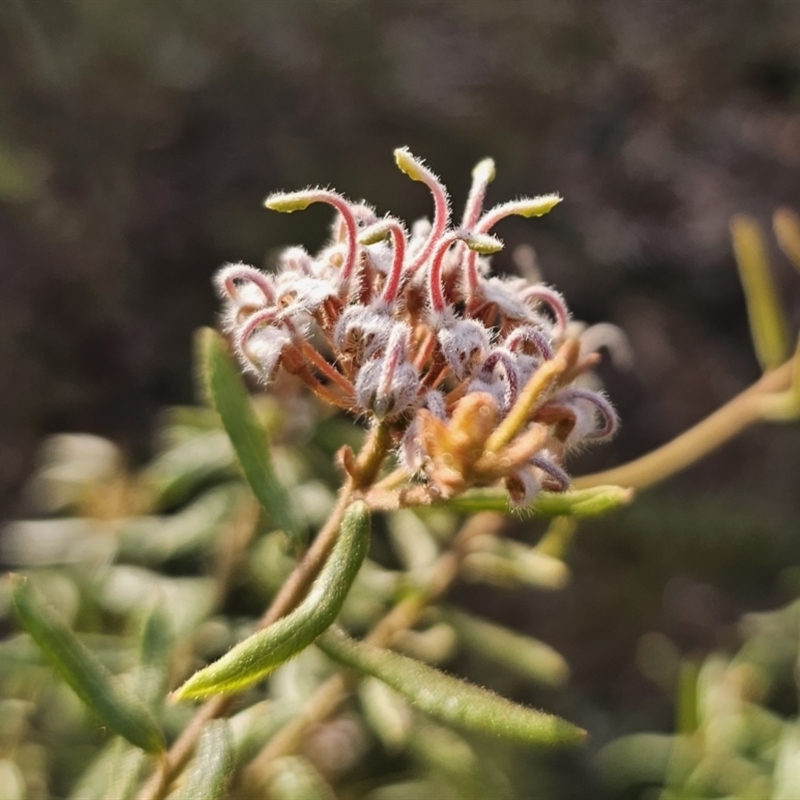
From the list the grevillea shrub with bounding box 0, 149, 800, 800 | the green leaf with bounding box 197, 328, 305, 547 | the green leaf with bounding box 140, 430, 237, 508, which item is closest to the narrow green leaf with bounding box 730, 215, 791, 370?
the grevillea shrub with bounding box 0, 149, 800, 800

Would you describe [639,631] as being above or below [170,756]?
below

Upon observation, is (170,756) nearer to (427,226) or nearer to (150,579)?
(427,226)

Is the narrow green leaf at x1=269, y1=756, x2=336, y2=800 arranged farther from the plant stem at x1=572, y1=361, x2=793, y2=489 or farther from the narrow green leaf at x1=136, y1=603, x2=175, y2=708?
the plant stem at x1=572, y1=361, x2=793, y2=489

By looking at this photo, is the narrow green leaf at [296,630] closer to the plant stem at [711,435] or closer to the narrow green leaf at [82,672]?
the narrow green leaf at [82,672]

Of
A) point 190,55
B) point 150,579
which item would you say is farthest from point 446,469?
point 190,55

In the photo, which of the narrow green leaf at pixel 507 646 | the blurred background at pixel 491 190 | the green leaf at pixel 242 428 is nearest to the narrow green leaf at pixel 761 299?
the narrow green leaf at pixel 507 646

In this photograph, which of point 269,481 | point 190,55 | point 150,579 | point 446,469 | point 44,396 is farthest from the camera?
point 190,55

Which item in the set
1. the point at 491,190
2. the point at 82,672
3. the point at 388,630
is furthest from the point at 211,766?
the point at 491,190
